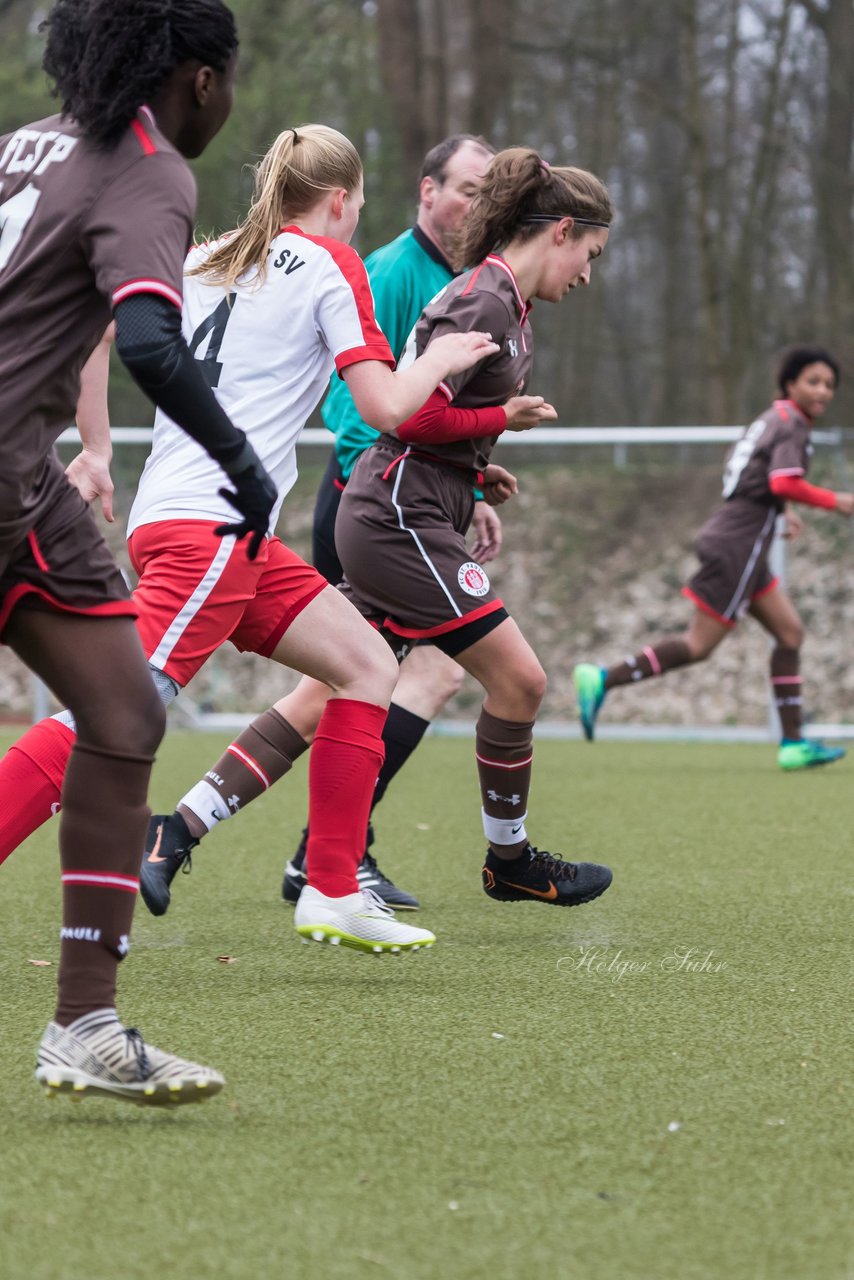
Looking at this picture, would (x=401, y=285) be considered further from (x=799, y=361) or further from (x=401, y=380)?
(x=799, y=361)

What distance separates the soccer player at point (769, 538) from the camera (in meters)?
8.65

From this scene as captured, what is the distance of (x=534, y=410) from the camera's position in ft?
13.3

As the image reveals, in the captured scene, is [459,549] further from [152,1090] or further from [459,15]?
[459,15]

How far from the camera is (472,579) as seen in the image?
4141 millimetres

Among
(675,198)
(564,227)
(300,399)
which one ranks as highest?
(564,227)

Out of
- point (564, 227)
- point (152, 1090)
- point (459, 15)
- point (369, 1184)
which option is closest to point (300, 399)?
point (564, 227)

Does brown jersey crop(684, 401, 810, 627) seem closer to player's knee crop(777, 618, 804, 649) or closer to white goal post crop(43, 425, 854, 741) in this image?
player's knee crop(777, 618, 804, 649)

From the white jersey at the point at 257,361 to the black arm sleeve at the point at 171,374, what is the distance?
1.20 m

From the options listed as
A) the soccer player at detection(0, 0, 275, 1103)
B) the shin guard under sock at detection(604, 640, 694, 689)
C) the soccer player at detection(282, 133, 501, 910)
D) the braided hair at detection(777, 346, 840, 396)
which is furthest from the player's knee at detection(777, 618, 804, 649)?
the soccer player at detection(0, 0, 275, 1103)

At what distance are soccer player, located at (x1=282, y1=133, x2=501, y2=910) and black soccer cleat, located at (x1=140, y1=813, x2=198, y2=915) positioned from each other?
2.15 feet

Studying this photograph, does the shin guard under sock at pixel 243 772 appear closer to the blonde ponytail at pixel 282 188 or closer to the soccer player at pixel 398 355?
the soccer player at pixel 398 355

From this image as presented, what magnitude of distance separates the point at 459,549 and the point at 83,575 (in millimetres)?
1673

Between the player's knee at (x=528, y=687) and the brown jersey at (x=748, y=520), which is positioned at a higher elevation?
the player's knee at (x=528, y=687)

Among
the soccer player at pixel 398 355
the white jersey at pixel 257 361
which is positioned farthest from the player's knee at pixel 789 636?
the white jersey at pixel 257 361
